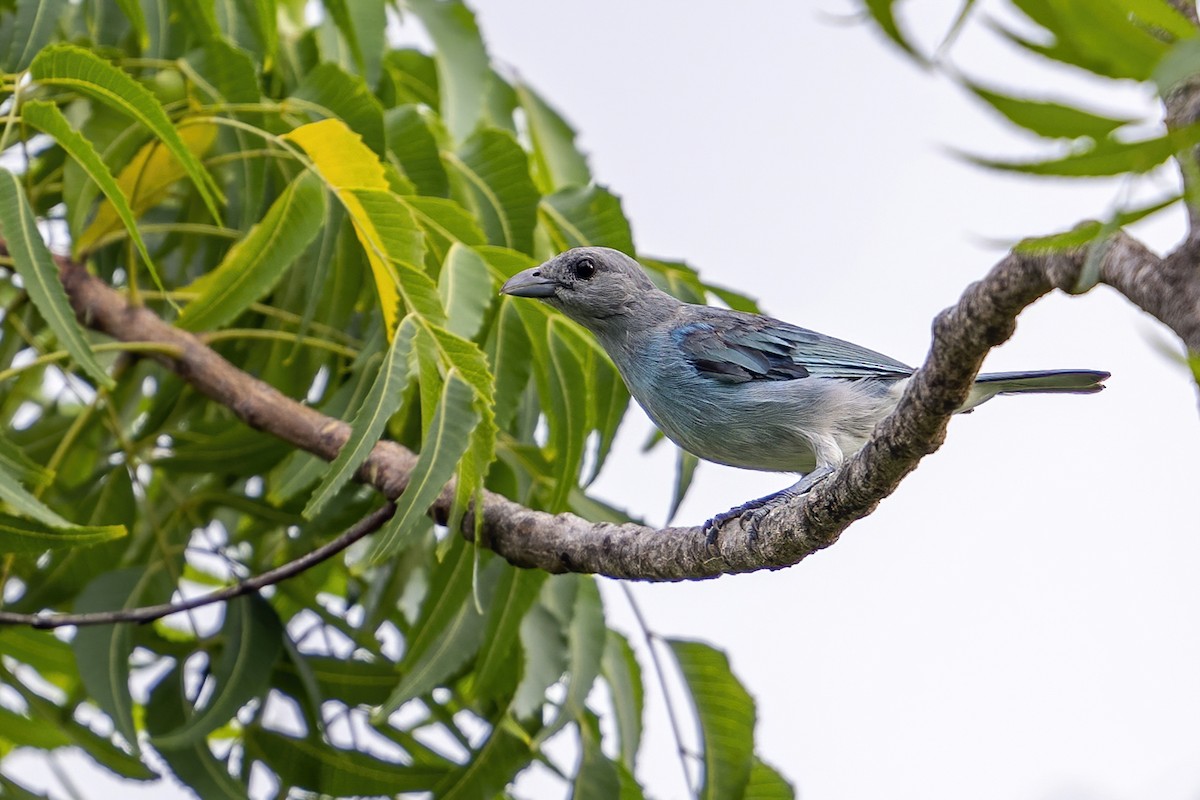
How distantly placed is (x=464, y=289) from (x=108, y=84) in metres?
0.93

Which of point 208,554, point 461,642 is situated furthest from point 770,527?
point 208,554

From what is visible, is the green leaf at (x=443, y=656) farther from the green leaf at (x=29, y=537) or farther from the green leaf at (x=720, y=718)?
the green leaf at (x=29, y=537)

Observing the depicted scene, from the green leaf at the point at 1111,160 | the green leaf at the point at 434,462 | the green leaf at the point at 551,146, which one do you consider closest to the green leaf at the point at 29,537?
the green leaf at the point at 434,462

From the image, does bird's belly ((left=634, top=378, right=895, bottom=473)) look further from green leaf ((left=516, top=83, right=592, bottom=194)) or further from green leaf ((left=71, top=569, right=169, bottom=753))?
green leaf ((left=71, top=569, right=169, bottom=753))

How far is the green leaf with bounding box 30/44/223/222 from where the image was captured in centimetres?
293

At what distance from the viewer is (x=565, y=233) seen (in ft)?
12.8

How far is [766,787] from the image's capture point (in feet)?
12.3

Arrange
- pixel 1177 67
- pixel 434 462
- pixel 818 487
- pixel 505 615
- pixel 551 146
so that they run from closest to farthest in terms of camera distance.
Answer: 1. pixel 1177 67
2. pixel 818 487
3. pixel 434 462
4. pixel 505 615
5. pixel 551 146

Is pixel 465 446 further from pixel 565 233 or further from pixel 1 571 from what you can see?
pixel 1 571

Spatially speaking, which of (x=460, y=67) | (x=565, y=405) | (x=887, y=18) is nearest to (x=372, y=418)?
(x=565, y=405)

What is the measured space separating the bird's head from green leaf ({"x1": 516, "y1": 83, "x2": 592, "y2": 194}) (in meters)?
0.51

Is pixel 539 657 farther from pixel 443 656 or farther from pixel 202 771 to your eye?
pixel 202 771

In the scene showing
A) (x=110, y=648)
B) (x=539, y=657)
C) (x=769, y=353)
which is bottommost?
(x=110, y=648)

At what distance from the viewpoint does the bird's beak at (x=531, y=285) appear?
3662 mm
